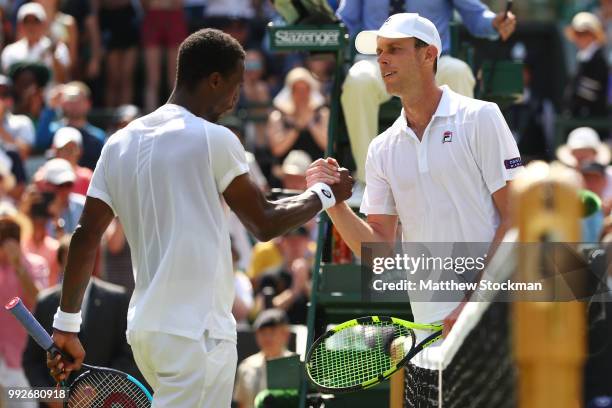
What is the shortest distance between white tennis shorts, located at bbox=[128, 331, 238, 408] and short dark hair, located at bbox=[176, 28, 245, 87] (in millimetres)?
1045

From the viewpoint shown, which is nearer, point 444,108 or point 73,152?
point 444,108

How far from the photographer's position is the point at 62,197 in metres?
10.9

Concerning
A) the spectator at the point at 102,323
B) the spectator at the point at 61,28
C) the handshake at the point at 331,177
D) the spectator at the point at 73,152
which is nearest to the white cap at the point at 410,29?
the handshake at the point at 331,177

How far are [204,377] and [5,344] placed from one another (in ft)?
16.3

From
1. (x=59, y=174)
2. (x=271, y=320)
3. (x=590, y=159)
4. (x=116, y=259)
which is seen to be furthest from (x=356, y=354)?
(x=590, y=159)

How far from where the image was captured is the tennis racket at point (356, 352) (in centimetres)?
613

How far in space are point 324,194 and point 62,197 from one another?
17.7ft

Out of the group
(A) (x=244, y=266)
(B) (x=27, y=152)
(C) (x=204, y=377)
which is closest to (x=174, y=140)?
(C) (x=204, y=377)

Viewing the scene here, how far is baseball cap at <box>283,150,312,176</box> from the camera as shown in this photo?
475 inches

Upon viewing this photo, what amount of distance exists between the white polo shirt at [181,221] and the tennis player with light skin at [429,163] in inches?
29.8

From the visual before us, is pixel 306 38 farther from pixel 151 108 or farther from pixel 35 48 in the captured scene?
pixel 151 108

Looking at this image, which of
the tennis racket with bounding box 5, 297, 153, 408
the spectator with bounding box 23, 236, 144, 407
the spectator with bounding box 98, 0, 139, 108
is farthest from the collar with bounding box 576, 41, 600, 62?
the tennis racket with bounding box 5, 297, 153, 408

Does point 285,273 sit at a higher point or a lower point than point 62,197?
lower

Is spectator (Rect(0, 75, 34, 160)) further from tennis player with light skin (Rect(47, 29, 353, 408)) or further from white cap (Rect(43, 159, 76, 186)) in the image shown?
tennis player with light skin (Rect(47, 29, 353, 408))
